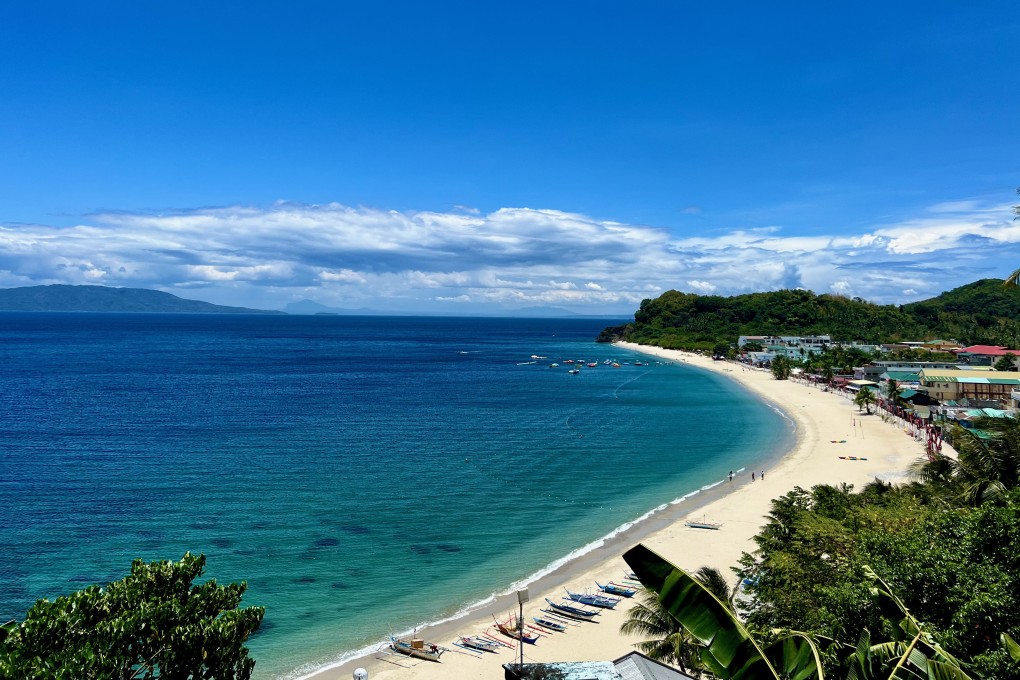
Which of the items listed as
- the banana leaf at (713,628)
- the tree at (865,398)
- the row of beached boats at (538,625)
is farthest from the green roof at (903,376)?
the banana leaf at (713,628)

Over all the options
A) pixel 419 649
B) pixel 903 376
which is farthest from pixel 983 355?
pixel 419 649

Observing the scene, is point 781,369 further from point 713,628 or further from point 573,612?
point 713,628

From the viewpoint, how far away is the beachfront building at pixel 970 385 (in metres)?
62.8

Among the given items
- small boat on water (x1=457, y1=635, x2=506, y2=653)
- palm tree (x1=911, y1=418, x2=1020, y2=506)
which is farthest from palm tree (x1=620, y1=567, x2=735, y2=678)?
palm tree (x1=911, y1=418, x2=1020, y2=506)

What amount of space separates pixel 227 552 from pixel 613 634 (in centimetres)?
1849

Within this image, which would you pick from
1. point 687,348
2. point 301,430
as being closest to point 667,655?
point 301,430

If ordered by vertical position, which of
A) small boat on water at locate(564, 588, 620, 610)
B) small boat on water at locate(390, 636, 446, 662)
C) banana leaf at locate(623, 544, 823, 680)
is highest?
banana leaf at locate(623, 544, 823, 680)

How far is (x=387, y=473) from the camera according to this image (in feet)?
151

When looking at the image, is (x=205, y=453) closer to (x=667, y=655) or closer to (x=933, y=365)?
(x=667, y=655)

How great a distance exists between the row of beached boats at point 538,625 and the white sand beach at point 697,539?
0.29 metres

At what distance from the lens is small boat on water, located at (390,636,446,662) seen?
73.0 ft

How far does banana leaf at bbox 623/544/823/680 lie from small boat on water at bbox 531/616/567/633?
1813 centimetres

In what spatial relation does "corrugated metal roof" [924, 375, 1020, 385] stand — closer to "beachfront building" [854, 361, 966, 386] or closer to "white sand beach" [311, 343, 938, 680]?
"white sand beach" [311, 343, 938, 680]

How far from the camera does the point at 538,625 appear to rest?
963 inches
